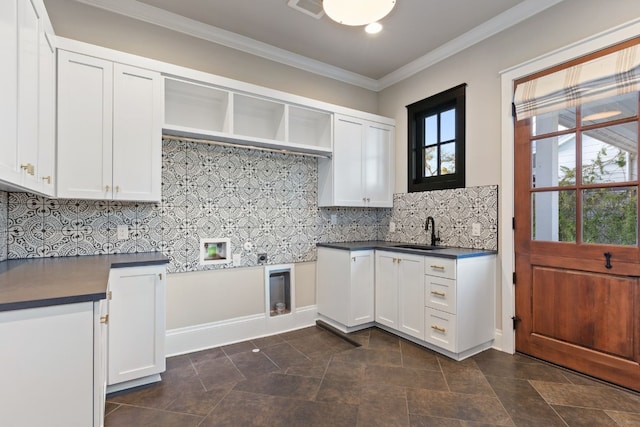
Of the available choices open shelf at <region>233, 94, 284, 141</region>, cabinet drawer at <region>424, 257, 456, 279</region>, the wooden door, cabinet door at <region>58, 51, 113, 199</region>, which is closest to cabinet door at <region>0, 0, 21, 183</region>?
cabinet door at <region>58, 51, 113, 199</region>

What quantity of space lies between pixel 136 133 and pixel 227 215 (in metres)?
1.04

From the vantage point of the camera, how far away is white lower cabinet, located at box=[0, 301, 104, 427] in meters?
1.10

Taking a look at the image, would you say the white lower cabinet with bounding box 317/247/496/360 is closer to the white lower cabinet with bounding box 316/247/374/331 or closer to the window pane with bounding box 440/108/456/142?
the white lower cabinet with bounding box 316/247/374/331

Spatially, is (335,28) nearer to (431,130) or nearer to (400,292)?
(431,130)

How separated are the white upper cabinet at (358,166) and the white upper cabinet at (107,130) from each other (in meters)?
1.70

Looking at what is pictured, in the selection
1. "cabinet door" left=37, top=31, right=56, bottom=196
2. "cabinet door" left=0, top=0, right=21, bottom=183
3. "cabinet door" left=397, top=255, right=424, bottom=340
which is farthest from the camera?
"cabinet door" left=397, top=255, right=424, bottom=340

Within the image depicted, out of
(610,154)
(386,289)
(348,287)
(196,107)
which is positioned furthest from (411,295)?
(196,107)

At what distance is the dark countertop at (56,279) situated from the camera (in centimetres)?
117

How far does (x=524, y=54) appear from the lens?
8.80 ft

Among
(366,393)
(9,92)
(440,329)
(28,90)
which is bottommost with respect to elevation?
(366,393)

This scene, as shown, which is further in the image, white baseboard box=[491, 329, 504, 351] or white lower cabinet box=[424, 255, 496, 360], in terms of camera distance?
white baseboard box=[491, 329, 504, 351]

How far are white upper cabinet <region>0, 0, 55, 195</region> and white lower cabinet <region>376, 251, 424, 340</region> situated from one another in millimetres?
2738

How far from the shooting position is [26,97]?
1.61 metres

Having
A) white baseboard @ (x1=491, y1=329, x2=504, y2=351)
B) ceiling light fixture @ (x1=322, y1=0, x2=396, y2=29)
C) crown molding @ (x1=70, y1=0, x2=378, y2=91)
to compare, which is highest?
crown molding @ (x1=70, y1=0, x2=378, y2=91)
